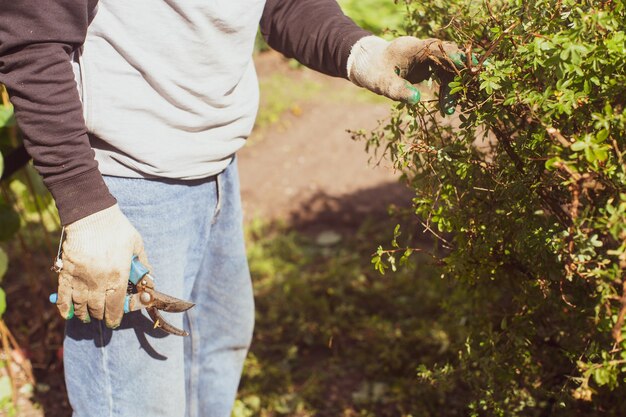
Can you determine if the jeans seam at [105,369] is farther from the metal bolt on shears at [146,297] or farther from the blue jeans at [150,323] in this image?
the metal bolt on shears at [146,297]

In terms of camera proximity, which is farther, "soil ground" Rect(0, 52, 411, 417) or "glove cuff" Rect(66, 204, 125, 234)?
"soil ground" Rect(0, 52, 411, 417)

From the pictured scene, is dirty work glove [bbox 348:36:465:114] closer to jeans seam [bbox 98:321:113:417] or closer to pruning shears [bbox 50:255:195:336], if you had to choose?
pruning shears [bbox 50:255:195:336]

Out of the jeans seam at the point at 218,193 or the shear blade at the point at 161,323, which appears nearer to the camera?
the shear blade at the point at 161,323

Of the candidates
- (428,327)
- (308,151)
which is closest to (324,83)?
(308,151)

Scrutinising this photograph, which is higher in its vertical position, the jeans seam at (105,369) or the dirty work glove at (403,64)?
the dirty work glove at (403,64)

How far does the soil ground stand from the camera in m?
3.08

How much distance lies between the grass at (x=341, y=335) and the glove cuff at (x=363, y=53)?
2.73ft

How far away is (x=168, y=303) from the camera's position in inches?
66.3

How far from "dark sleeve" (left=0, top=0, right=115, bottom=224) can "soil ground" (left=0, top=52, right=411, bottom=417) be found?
1.63 metres

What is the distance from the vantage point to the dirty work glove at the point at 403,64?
5.48ft

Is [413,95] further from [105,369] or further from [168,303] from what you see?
[105,369]

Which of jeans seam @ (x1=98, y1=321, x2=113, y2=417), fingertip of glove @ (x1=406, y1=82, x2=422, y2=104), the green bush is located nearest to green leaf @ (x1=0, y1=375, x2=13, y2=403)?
jeans seam @ (x1=98, y1=321, x2=113, y2=417)

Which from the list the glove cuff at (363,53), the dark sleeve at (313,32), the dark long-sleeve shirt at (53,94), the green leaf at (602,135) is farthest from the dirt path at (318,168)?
the green leaf at (602,135)

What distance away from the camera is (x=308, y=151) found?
507 centimetres
